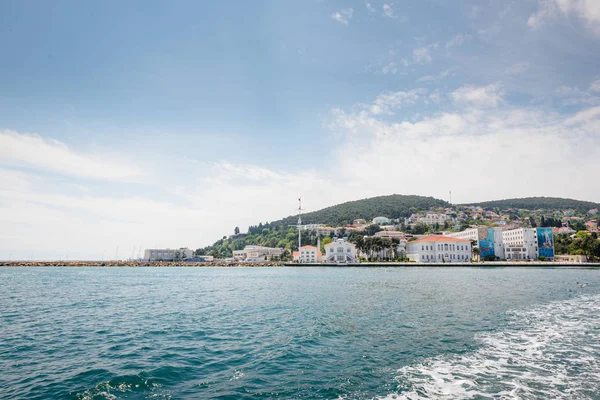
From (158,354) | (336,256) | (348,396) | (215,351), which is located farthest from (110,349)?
(336,256)

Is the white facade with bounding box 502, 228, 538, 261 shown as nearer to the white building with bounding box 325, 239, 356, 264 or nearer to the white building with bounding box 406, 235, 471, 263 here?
the white building with bounding box 406, 235, 471, 263

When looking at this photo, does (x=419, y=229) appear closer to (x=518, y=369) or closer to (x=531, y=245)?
(x=531, y=245)

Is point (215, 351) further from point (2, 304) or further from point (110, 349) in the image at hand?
point (2, 304)

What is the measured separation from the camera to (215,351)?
39.2 ft

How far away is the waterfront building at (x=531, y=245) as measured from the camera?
109 meters

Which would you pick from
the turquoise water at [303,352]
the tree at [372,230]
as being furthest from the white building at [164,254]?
the turquoise water at [303,352]

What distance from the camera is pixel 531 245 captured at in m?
112

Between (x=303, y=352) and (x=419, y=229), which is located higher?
(x=419, y=229)

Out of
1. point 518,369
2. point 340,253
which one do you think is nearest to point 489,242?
point 340,253

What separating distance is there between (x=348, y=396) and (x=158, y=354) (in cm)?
Result: 687

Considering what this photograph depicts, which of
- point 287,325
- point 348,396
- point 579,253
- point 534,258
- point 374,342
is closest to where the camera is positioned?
point 348,396

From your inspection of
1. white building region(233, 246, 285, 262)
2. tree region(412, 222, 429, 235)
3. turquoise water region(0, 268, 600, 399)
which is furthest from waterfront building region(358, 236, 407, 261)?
turquoise water region(0, 268, 600, 399)

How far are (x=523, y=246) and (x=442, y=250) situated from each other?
1041 inches

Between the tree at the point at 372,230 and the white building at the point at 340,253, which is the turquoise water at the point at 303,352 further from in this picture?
the tree at the point at 372,230
